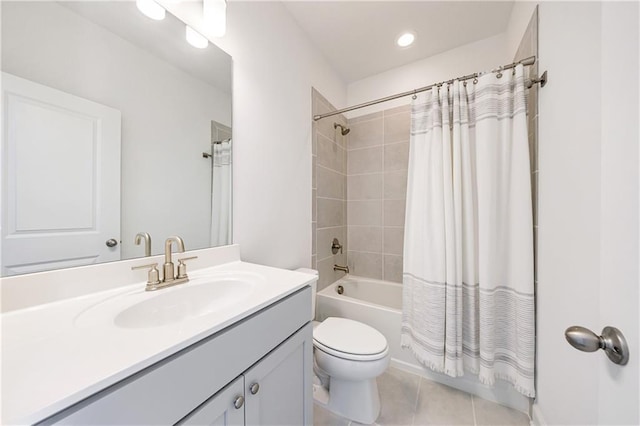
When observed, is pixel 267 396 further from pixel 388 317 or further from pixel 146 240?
pixel 388 317

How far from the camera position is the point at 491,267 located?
1.21 m

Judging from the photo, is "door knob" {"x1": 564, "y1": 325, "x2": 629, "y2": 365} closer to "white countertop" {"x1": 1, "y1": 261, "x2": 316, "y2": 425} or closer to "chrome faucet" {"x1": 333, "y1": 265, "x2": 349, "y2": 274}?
"white countertop" {"x1": 1, "y1": 261, "x2": 316, "y2": 425}

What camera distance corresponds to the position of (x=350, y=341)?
4.00ft

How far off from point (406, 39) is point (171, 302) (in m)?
2.29

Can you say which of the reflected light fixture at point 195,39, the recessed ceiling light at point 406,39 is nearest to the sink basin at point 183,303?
the reflected light fixture at point 195,39

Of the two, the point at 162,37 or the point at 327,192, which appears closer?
the point at 162,37

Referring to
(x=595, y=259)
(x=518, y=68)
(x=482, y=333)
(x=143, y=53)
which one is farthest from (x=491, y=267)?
(x=143, y=53)

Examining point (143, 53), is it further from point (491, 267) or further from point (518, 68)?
point (491, 267)

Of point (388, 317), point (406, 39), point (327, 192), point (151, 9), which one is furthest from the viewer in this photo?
point (327, 192)

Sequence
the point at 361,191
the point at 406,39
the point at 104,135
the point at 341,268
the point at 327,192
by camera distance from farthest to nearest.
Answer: the point at 361,191
the point at 341,268
the point at 327,192
the point at 406,39
the point at 104,135

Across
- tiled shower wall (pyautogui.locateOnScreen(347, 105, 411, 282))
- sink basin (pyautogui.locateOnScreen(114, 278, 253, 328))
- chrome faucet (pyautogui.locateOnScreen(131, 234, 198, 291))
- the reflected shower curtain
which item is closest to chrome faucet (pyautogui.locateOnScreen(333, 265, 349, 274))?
tiled shower wall (pyautogui.locateOnScreen(347, 105, 411, 282))

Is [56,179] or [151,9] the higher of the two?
[151,9]

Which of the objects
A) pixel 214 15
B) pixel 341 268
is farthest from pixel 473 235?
pixel 214 15

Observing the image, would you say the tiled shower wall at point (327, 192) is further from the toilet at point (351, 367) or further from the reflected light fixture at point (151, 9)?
the reflected light fixture at point (151, 9)
